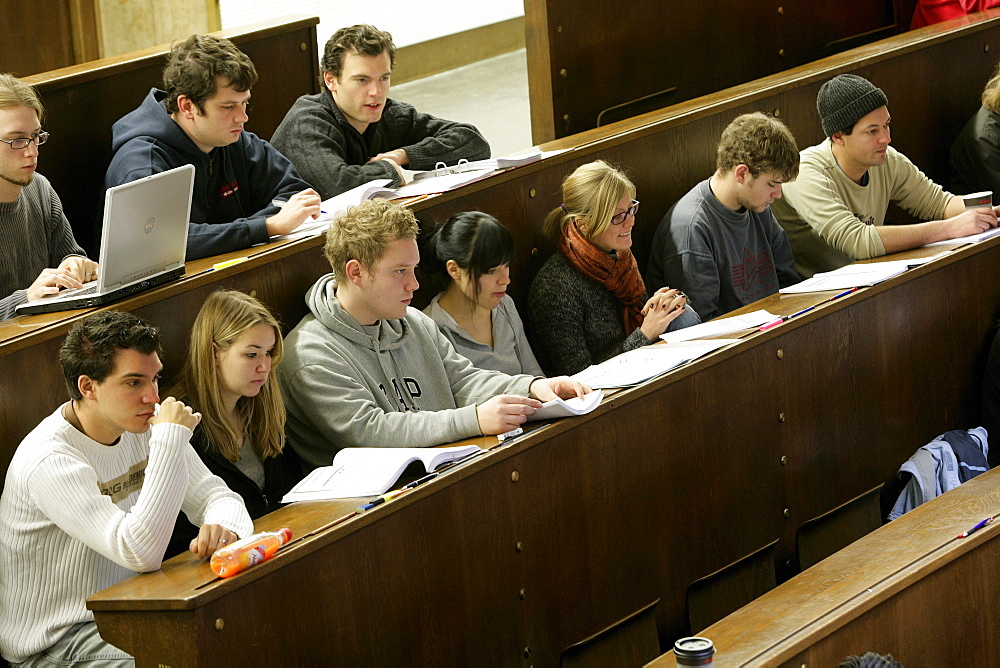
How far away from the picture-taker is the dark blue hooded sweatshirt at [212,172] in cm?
291

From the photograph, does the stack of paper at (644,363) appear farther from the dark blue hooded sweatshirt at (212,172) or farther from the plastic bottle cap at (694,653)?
the plastic bottle cap at (694,653)

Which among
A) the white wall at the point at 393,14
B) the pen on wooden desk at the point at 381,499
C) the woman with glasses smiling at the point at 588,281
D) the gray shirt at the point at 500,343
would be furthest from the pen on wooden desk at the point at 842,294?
the white wall at the point at 393,14

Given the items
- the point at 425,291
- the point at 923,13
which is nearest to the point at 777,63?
the point at 923,13

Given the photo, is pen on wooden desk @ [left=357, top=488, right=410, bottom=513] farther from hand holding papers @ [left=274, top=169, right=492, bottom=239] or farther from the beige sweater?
the beige sweater

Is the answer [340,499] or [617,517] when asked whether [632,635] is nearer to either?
[617,517]

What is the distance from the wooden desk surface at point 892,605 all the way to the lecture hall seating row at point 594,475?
46cm

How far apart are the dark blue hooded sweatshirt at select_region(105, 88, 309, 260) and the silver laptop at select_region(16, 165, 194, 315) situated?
0.67 ft

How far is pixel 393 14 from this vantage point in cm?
686

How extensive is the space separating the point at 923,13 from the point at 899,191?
138 centimetres

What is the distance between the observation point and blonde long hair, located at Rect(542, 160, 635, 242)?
3338mm

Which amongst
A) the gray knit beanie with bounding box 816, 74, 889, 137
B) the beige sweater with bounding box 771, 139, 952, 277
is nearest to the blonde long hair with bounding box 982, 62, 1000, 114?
the beige sweater with bounding box 771, 139, 952, 277

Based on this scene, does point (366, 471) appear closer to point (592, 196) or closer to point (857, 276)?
point (592, 196)

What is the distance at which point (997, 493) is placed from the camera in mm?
2576

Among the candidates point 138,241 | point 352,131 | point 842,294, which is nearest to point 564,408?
point 138,241
